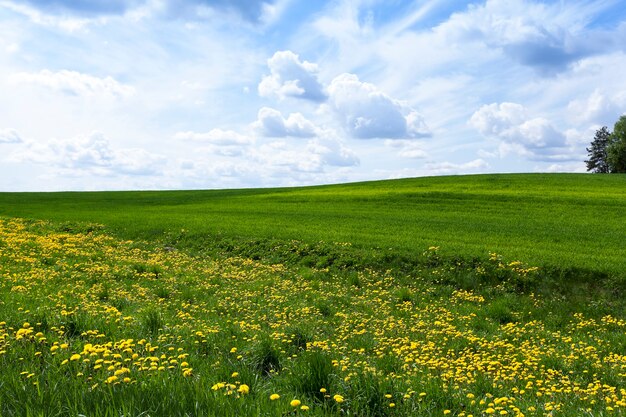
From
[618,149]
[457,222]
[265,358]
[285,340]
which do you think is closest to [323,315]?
[285,340]

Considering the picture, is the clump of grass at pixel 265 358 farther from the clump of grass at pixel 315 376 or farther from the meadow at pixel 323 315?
the clump of grass at pixel 315 376

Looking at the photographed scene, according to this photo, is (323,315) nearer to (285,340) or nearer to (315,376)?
(285,340)

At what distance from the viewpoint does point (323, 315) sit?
13.0 metres

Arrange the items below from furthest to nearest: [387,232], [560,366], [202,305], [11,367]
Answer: [387,232] < [202,305] < [560,366] < [11,367]


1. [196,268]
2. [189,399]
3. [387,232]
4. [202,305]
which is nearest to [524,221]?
[387,232]

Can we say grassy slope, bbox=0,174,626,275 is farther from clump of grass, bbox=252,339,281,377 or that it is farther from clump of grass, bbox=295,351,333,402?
clump of grass, bbox=295,351,333,402

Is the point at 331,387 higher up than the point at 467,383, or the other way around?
the point at 331,387

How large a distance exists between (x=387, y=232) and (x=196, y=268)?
11187mm

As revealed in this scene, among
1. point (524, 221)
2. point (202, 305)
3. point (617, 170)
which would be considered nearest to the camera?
point (202, 305)

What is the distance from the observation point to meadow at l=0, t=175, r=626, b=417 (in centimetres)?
480

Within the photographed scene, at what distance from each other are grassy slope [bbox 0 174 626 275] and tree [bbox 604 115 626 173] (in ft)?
148

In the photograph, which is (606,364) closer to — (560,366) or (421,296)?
(560,366)

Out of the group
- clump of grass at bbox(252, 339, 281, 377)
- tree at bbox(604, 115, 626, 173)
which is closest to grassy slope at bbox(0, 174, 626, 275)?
clump of grass at bbox(252, 339, 281, 377)

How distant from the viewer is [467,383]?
6.83 metres
